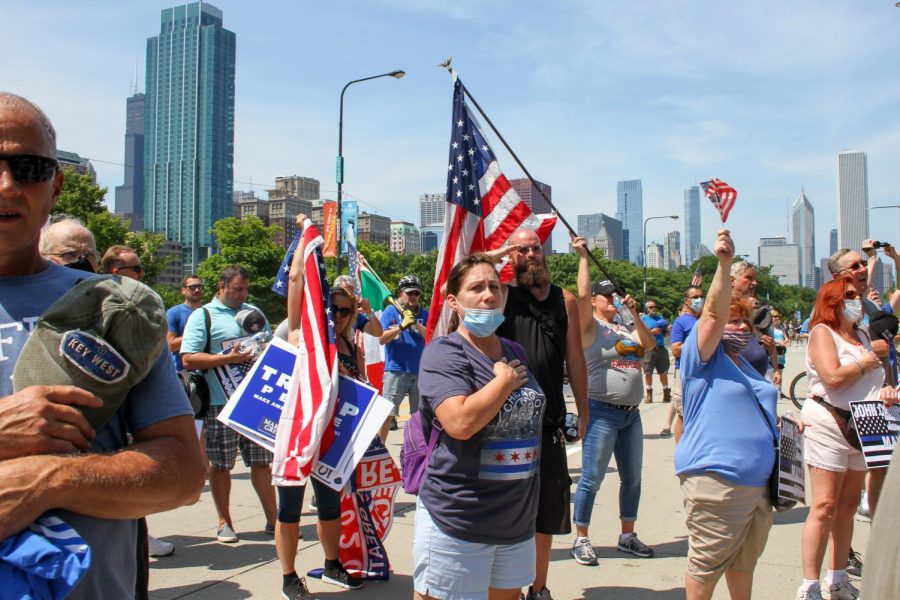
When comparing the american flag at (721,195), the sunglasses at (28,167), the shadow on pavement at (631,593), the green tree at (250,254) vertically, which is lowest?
the shadow on pavement at (631,593)

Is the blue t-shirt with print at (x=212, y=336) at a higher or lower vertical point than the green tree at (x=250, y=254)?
lower

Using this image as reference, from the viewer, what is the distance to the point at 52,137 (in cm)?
172

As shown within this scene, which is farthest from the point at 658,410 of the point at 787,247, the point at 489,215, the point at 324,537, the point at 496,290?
the point at 787,247

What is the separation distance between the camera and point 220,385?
18.8 ft

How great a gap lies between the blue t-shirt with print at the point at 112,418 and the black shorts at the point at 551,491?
2.75 m

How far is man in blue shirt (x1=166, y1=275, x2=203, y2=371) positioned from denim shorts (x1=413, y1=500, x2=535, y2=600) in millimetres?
3241

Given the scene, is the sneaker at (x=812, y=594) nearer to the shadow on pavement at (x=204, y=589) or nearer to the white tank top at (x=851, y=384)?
the white tank top at (x=851, y=384)

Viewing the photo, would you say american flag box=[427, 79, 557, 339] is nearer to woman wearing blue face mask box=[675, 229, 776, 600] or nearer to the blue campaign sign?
the blue campaign sign

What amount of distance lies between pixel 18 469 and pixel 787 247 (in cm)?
20539

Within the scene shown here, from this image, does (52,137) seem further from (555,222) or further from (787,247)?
(787,247)

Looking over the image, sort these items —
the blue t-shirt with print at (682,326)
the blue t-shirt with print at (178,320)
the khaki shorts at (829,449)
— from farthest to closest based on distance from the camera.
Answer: the blue t-shirt with print at (682,326) < the blue t-shirt with print at (178,320) < the khaki shorts at (829,449)

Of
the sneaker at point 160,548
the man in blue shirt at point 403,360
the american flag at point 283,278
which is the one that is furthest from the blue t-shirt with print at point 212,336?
the man in blue shirt at point 403,360

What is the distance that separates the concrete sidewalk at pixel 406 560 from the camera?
188 inches

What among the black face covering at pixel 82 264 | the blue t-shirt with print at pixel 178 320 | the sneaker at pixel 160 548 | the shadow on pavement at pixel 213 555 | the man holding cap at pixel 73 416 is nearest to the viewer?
the man holding cap at pixel 73 416
